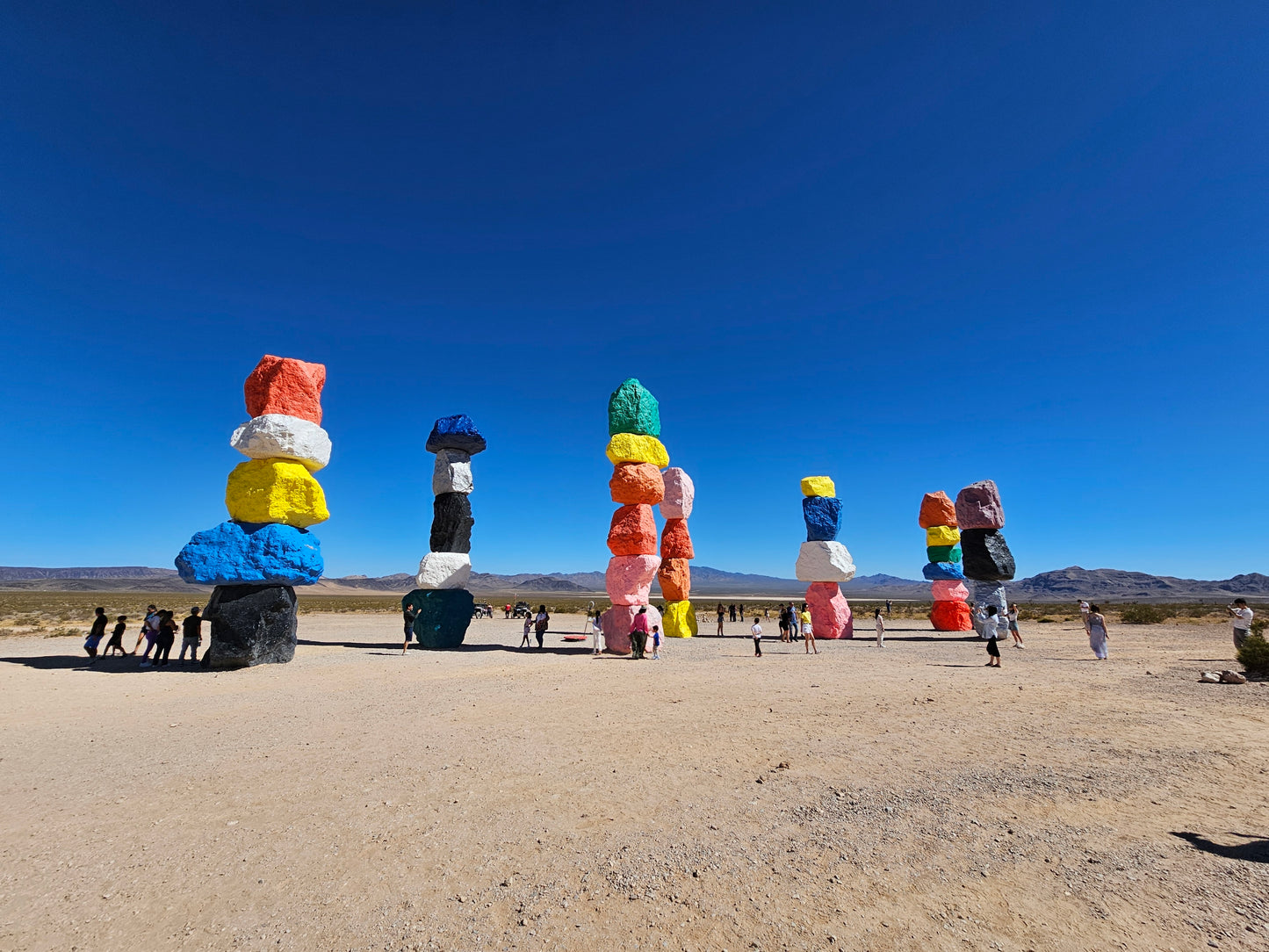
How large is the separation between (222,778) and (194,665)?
9.25 metres

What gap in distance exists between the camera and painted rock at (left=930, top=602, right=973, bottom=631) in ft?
81.8

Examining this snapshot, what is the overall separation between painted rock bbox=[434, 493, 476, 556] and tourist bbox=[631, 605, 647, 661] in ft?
21.0

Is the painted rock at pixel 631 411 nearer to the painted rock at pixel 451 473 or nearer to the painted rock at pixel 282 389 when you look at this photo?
the painted rock at pixel 451 473

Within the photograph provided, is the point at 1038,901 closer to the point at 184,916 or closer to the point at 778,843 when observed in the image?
the point at 778,843

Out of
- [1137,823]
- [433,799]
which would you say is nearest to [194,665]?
[433,799]

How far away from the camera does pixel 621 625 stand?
53.0ft

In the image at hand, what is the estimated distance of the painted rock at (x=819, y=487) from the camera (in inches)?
827

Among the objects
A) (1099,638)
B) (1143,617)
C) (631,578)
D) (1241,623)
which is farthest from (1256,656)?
(1143,617)

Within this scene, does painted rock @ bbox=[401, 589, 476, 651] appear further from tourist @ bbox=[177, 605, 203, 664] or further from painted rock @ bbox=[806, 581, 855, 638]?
painted rock @ bbox=[806, 581, 855, 638]

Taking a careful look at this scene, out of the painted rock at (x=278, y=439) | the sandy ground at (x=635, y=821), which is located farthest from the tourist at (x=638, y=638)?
the painted rock at (x=278, y=439)

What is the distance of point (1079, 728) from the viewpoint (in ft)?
24.5

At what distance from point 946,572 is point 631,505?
16292mm

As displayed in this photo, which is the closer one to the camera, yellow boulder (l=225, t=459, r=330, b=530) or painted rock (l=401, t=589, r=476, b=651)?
yellow boulder (l=225, t=459, r=330, b=530)

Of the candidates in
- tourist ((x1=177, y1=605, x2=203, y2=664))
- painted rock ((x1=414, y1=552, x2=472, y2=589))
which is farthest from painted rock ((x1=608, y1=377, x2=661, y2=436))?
tourist ((x1=177, y1=605, x2=203, y2=664))
